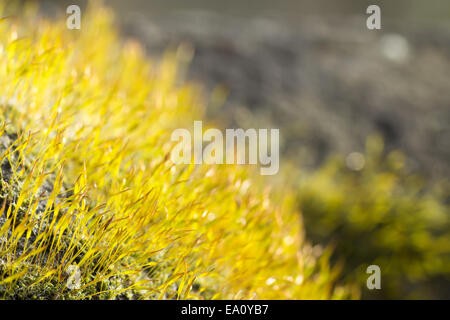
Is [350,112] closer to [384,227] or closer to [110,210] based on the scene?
[384,227]

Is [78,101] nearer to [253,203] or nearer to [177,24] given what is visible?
[253,203]

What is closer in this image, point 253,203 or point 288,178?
point 253,203

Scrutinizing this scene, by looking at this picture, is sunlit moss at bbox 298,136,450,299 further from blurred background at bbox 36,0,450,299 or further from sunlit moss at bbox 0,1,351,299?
sunlit moss at bbox 0,1,351,299

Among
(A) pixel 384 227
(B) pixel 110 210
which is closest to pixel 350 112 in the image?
(A) pixel 384 227

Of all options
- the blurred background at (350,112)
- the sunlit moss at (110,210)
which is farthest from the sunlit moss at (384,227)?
the sunlit moss at (110,210)

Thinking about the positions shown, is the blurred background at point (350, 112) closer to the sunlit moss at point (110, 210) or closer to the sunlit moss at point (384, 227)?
the sunlit moss at point (384, 227)

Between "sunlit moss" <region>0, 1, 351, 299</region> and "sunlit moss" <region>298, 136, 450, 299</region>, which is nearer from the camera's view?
"sunlit moss" <region>0, 1, 351, 299</region>

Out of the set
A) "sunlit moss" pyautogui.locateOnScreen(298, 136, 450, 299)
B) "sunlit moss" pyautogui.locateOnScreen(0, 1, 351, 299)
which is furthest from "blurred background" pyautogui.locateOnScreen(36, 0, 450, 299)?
"sunlit moss" pyautogui.locateOnScreen(0, 1, 351, 299)

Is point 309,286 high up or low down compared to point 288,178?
down

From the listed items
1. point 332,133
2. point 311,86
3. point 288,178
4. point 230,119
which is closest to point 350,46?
point 311,86
